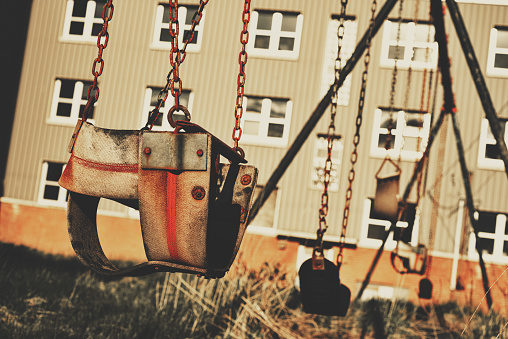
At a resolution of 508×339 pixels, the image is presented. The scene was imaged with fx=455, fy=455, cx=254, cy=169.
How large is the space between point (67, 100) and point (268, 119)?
594 centimetres

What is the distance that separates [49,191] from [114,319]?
9.56m

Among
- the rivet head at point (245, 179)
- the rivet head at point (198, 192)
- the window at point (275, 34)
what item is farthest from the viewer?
the window at point (275, 34)

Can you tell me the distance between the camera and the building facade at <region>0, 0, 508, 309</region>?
1125 centimetres

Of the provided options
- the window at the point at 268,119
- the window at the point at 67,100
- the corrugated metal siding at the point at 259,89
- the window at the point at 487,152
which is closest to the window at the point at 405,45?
the corrugated metal siding at the point at 259,89

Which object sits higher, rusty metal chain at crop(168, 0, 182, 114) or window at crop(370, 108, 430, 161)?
window at crop(370, 108, 430, 161)

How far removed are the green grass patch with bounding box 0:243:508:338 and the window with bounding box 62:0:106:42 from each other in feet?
29.6

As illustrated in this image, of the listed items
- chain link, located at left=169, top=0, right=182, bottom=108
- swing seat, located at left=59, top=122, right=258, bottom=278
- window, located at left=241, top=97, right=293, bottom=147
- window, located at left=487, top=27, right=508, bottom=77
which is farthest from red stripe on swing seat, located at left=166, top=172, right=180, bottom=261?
window, located at left=487, top=27, right=508, bottom=77

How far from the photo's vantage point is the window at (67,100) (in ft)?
43.1

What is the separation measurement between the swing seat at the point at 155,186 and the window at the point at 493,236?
11252 mm

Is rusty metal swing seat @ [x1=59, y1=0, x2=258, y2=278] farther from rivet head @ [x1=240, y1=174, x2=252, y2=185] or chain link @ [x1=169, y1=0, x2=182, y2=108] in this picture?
rivet head @ [x1=240, y1=174, x2=252, y2=185]

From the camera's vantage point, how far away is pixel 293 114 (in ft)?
39.1

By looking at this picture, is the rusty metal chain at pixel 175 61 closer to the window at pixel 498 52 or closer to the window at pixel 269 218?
the window at pixel 269 218

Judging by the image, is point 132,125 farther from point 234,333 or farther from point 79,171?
point 79,171

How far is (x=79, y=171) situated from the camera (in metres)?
1.63
